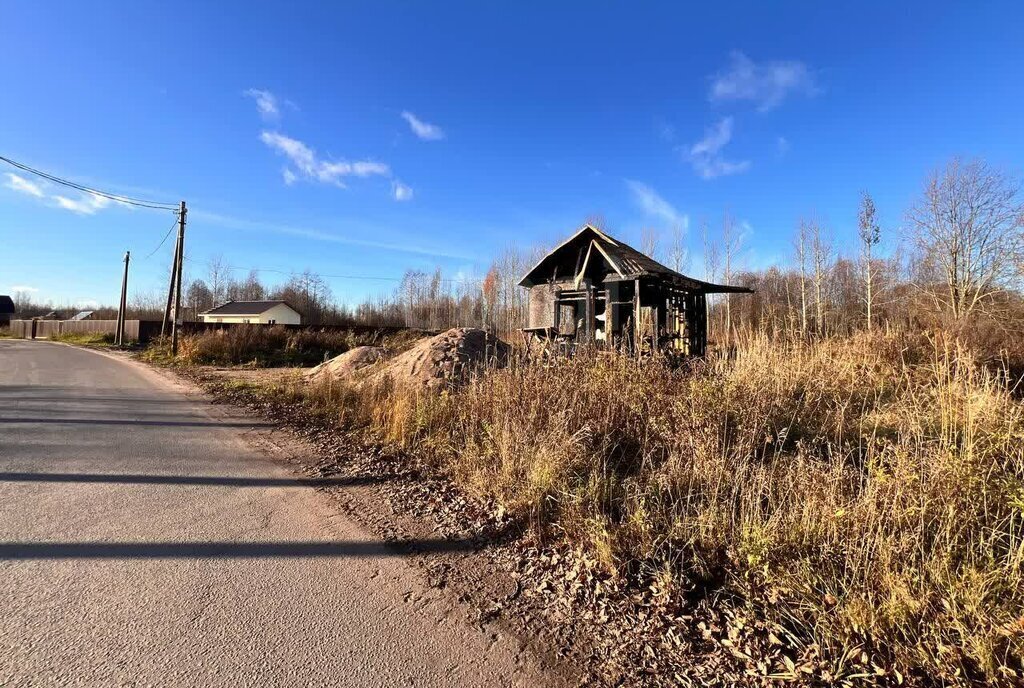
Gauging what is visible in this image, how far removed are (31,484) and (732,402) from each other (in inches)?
265

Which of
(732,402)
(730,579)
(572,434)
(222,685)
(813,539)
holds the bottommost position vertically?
(222,685)

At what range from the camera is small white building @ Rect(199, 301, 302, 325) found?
58625 millimetres

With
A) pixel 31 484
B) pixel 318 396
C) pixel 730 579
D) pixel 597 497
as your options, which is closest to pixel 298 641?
pixel 597 497

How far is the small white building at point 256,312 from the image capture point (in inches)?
2308

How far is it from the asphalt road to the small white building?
192ft

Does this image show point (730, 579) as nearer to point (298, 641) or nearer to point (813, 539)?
point (813, 539)

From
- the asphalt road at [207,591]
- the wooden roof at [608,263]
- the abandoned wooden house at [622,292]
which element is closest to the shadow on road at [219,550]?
the asphalt road at [207,591]

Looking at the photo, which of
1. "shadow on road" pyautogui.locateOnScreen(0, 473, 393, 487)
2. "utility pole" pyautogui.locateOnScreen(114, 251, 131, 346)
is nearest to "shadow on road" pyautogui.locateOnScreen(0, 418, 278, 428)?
"shadow on road" pyautogui.locateOnScreen(0, 473, 393, 487)

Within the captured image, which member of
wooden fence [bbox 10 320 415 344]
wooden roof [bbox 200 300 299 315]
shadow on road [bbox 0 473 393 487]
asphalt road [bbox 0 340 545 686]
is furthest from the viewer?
wooden roof [bbox 200 300 299 315]

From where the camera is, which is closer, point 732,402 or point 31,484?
A: point 31,484

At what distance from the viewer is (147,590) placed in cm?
275

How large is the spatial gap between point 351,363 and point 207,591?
9.88 meters

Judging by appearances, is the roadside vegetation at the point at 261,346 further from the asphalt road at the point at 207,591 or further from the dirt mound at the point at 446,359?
the asphalt road at the point at 207,591

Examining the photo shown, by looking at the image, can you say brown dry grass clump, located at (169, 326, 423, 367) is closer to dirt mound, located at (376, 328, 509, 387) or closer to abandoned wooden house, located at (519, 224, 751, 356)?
abandoned wooden house, located at (519, 224, 751, 356)
